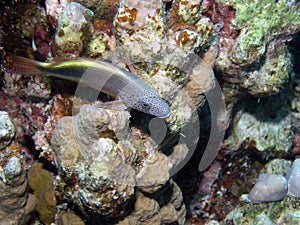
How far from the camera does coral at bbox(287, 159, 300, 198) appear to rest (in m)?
4.92

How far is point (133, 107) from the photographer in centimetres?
355

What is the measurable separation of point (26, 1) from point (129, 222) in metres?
2.99

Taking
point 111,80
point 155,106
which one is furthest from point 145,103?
point 111,80

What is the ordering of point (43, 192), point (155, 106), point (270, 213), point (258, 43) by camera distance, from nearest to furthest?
point (155, 106) → point (43, 192) → point (258, 43) → point (270, 213)

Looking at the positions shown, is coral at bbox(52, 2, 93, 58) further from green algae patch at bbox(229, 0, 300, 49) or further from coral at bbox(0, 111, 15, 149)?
green algae patch at bbox(229, 0, 300, 49)

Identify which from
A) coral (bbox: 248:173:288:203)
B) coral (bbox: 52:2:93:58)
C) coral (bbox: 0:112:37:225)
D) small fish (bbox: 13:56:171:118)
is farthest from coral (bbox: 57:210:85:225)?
coral (bbox: 248:173:288:203)

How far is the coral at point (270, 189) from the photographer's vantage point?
192 inches

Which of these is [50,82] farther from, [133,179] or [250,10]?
[250,10]

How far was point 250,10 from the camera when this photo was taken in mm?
4469

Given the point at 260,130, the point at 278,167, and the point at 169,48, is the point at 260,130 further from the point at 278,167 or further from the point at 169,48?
the point at 169,48

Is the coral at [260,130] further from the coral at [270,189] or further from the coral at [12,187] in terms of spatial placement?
the coral at [12,187]

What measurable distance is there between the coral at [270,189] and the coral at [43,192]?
9.55 feet

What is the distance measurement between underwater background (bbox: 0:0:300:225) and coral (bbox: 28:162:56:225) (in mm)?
13

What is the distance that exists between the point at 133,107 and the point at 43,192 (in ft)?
5.69
